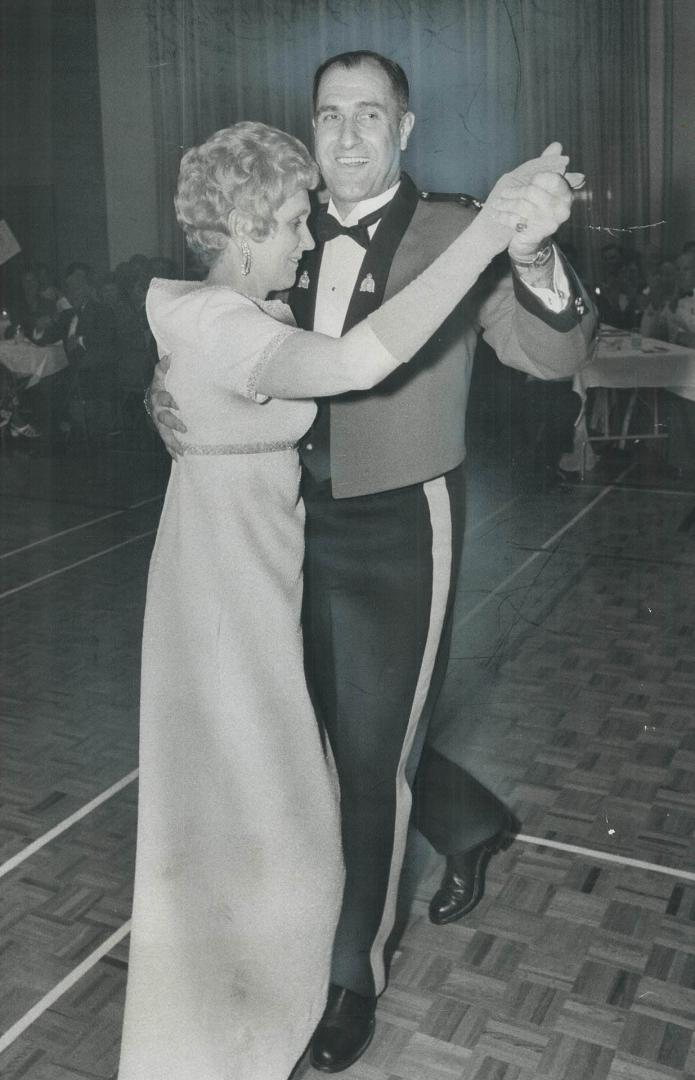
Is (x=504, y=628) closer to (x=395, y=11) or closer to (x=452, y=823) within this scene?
(x=452, y=823)

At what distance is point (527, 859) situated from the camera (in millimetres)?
2301

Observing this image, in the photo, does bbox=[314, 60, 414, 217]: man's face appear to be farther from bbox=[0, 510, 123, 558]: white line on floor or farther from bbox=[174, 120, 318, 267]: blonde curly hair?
bbox=[0, 510, 123, 558]: white line on floor

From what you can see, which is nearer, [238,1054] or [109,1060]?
[238,1054]

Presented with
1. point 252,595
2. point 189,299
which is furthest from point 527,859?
point 189,299

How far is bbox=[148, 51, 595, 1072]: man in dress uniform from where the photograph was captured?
1513 millimetres

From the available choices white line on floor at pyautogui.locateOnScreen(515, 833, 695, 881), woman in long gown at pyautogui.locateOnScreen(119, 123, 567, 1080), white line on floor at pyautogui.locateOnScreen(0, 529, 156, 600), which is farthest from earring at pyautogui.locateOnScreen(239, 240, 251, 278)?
white line on floor at pyautogui.locateOnScreen(0, 529, 156, 600)

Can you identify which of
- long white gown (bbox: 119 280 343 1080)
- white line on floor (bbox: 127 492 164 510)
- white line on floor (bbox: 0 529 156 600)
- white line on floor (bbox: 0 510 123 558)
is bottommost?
white line on floor (bbox: 0 529 156 600)

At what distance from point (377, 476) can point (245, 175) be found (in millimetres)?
487

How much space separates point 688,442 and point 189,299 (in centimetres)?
602

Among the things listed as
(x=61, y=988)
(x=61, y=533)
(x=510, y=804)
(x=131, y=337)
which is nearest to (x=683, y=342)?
(x=131, y=337)

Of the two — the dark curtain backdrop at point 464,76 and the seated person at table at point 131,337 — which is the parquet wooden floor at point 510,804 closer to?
the seated person at table at point 131,337

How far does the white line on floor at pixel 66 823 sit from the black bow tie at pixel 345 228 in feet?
5.15

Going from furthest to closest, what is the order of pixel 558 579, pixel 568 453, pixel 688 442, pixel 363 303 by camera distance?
pixel 688 442, pixel 568 453, pixel 558 579, pixel 363 303

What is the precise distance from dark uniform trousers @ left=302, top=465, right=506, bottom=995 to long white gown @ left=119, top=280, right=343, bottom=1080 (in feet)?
0.33
